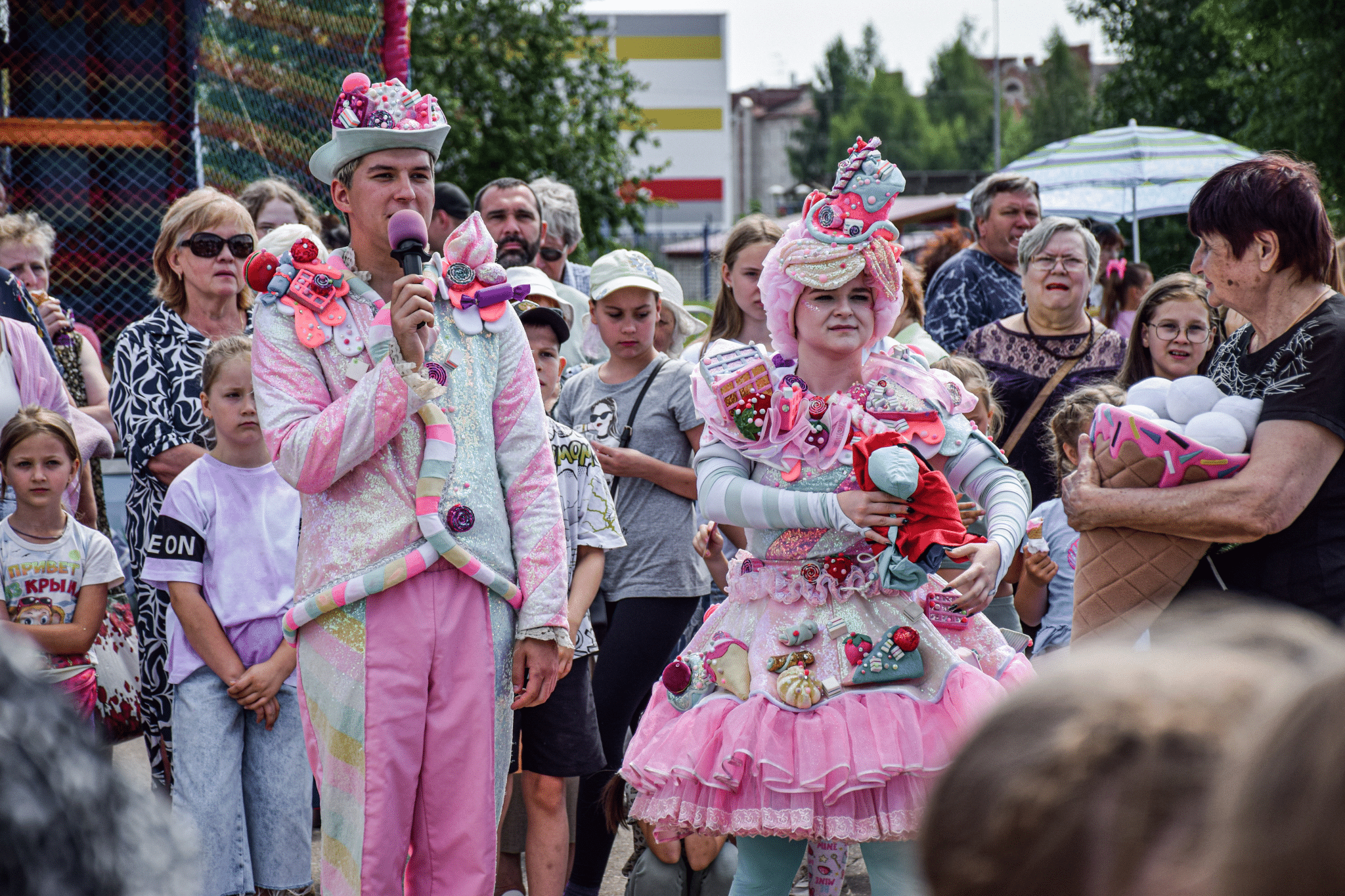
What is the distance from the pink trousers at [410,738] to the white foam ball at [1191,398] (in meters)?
1.61

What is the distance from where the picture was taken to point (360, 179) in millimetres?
3047

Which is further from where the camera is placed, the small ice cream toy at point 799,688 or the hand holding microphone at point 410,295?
the small ice cream toy at point 799,688

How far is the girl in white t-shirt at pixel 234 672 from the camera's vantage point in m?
3.70

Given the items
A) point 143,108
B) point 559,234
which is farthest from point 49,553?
point 143,108

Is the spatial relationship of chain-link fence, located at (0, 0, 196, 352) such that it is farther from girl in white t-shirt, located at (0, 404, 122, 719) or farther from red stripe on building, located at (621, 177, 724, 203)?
red stripe on building, located at (621, 177, 724, 203)

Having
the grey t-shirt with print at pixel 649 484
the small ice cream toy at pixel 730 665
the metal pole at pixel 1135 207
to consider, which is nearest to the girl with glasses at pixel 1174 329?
the grey t-shirt with print at pixel 649 484

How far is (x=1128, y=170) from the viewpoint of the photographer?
8969 mm

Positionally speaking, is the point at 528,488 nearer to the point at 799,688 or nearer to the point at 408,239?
the point at 408,239

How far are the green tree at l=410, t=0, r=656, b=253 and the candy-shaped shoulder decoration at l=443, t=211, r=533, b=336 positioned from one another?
15158mm

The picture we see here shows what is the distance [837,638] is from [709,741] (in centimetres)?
39

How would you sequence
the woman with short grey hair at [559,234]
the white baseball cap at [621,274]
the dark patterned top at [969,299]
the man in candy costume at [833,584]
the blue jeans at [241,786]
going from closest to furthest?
the man in candy costume at [833,584] < the blue jeans at [241,786] < the white baseball cap at [621,274] < the woman with short grey hair at [559,234] < the dark patterned top at [969,299]

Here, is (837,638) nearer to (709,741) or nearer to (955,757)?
(709,741)

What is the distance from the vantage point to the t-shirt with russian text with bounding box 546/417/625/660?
4004 millimetres

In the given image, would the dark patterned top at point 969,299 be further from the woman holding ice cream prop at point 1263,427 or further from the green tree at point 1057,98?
the green tree at point 1057,98
